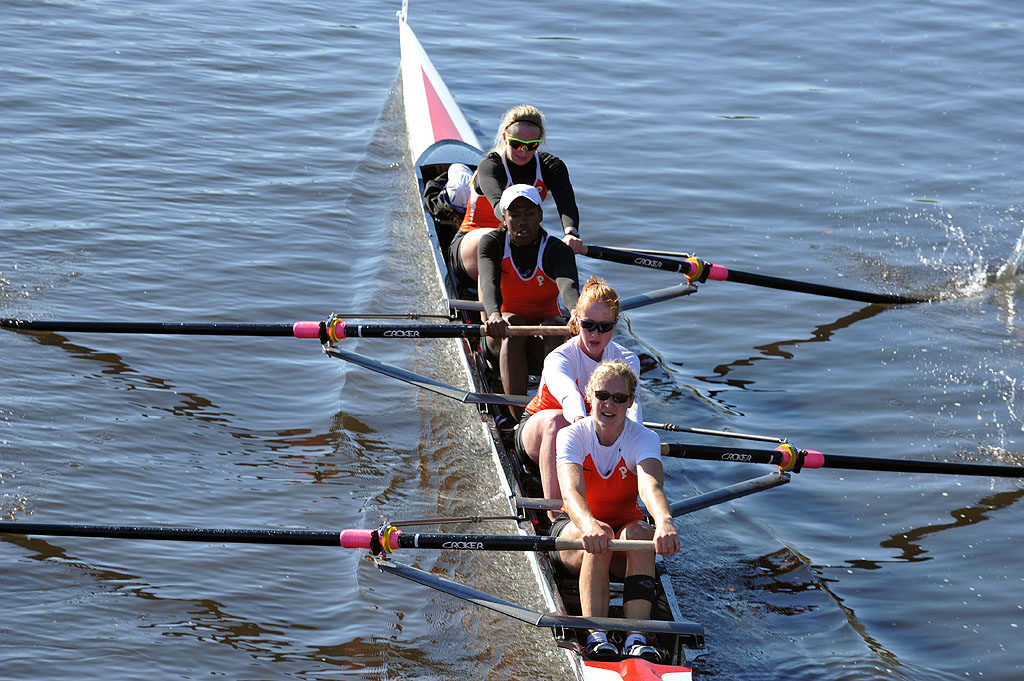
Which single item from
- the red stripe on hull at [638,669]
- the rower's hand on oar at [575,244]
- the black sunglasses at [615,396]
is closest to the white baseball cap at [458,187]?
the rower's hand on oar at [575,244]

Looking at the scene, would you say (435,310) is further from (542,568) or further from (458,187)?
(542,568)

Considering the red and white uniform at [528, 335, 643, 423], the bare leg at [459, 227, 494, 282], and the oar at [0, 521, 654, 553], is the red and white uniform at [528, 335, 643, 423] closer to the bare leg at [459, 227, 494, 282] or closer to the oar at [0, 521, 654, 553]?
the oar at [0, 521, 654, 553]

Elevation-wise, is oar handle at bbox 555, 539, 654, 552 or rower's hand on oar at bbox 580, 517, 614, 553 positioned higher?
Answer: rower's hand on oar at bbox 580, 517, 614, 553

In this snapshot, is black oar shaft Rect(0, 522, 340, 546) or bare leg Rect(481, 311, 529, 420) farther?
bare leg Rect(481, 311, 529, 420)

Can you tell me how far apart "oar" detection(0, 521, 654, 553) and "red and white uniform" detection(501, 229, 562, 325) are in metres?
2.44

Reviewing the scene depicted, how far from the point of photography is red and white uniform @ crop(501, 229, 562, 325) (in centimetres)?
732

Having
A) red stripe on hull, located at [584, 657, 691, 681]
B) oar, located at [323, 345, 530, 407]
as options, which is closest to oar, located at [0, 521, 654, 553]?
red stripe on hull, located at [584, 657, 691, 681]

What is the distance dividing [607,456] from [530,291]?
7.58 feet

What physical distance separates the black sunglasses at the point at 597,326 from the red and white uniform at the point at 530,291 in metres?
1.59

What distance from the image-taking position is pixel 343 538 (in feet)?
17.5

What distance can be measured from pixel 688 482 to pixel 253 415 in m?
3.21

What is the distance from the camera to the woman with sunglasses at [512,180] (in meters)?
7.89

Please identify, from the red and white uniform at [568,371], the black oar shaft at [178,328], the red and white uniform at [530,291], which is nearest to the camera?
the red and white uniform at [568,371]

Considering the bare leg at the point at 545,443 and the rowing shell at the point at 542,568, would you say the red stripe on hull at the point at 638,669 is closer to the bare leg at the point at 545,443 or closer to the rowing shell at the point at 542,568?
the rowing shell at the point at 542,568
